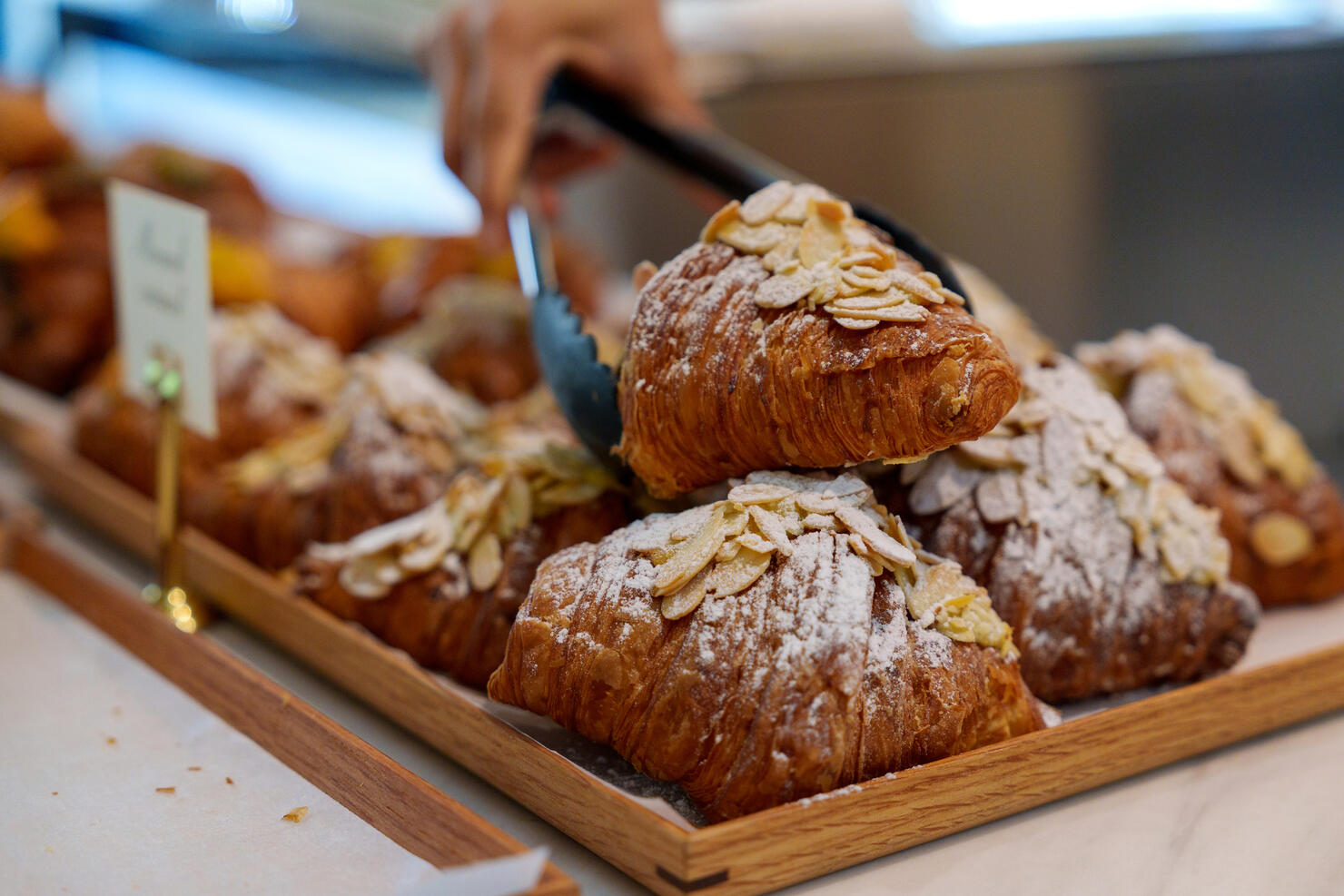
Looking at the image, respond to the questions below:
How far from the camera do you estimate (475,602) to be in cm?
107

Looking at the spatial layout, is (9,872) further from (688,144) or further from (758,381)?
(688,144)

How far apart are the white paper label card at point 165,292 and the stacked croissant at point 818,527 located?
0.17 metres

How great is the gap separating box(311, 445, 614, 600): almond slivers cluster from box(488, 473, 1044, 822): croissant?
0.17m

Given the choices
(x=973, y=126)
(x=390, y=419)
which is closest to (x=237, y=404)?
(x=390, y=419)

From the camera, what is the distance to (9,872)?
825 millimetres

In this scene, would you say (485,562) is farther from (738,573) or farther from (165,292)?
(165,292)

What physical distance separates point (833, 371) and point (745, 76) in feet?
7.99

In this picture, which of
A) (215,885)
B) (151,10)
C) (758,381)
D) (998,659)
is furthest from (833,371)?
(151,10)

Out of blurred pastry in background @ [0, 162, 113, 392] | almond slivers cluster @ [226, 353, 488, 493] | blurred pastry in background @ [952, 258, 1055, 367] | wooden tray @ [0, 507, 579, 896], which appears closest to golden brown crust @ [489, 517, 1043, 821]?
wooden tray @ [0, 507, 579, 896]

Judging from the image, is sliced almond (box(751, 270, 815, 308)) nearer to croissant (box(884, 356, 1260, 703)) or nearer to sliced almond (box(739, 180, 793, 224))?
sliced almond (box(739, 180, 793, 224))

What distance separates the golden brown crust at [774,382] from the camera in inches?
32.9

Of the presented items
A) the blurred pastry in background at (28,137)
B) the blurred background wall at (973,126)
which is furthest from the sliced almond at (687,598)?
the blurred pastry in background at (28,137)

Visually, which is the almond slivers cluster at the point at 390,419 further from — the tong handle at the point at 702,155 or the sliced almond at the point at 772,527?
the sliced almond at the point at 772,527

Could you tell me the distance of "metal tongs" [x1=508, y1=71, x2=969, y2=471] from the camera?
3.35 feet
